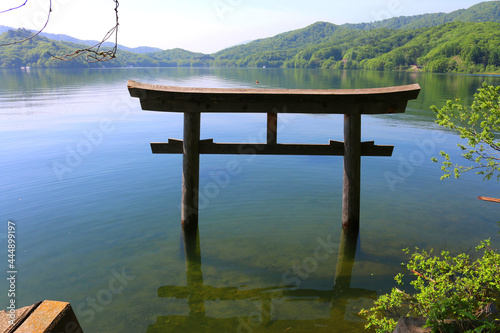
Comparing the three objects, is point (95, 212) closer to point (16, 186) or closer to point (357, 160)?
point (16, 186)

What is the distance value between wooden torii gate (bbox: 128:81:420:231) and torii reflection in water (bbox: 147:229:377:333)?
1.57 metres

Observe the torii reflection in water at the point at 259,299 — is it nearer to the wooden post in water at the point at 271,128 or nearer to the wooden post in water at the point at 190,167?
the wooden post in water at the point at 190,167

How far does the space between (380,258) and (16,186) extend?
975cm

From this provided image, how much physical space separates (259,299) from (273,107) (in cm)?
319

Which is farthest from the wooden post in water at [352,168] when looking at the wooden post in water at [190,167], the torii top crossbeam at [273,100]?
the wooden post in water at [190,167]

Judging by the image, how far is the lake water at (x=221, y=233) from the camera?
5.34 m

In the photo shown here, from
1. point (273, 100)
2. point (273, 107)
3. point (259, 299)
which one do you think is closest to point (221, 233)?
point (259, 299)

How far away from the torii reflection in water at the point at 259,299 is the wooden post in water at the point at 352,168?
2.40 ft

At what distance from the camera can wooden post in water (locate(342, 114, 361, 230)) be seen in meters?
6.67

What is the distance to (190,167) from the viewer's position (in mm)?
6863

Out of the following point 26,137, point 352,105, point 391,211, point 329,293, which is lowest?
point 329,293

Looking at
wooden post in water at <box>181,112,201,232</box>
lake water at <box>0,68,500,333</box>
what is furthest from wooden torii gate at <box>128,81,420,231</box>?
lake water at <box>0,68,500,333</box>

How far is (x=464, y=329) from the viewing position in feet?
10.2

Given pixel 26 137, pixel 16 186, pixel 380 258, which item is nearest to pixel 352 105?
pixel 380 258
